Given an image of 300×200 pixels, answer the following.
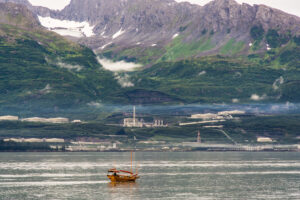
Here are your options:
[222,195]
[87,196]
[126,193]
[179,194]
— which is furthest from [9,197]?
[222,195]

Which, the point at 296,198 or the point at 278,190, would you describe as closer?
the point at 296,198

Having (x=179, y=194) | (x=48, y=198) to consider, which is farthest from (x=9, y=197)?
(x=179, y=194)

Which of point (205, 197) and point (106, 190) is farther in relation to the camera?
point (106, 190)

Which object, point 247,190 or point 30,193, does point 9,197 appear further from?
point 247,190

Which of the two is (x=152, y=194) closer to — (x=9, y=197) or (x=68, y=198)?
(x=68, y=198)

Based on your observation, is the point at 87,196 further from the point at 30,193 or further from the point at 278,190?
the point at 278,190

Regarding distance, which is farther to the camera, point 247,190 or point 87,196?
point 247,190

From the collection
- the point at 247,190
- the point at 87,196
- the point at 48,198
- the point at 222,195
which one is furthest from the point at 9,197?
the point at 247,190
